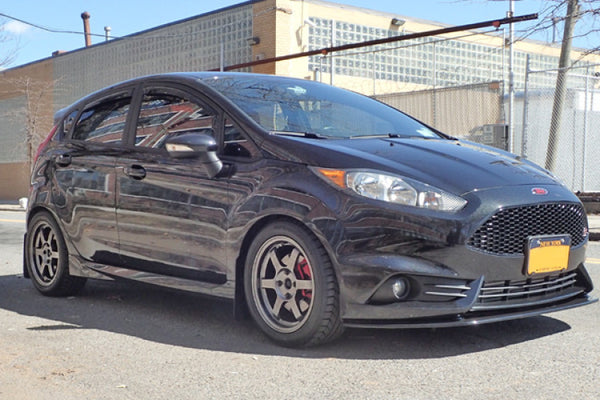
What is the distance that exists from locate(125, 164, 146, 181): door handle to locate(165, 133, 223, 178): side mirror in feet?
1.73

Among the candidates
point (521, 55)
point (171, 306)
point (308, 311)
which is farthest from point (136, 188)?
point (521, 55)

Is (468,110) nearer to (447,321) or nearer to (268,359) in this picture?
(447,321)

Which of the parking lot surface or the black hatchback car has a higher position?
the black hatchback car

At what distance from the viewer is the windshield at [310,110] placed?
488cm

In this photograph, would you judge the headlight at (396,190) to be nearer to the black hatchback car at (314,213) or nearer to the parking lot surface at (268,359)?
the black hatchback car at (314,213)

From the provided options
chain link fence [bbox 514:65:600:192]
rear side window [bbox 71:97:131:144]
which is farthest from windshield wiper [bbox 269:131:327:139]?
chain link fence [bbox 514:65:600:192]

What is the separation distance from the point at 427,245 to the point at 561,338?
3.77 ft

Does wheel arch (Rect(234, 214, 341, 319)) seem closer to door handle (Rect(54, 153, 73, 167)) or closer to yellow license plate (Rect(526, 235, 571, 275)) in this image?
yellow license plate (Rect(526, 235, 571, 275))

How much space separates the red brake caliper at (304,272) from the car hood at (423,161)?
21.1 inches

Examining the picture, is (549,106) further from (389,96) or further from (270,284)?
(270,284)

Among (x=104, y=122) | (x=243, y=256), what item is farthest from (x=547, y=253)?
(x=104, y=122)

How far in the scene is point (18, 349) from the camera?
14.7 feet

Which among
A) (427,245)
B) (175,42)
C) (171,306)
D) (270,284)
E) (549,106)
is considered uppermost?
(175,42)

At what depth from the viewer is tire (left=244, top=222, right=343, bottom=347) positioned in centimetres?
414
